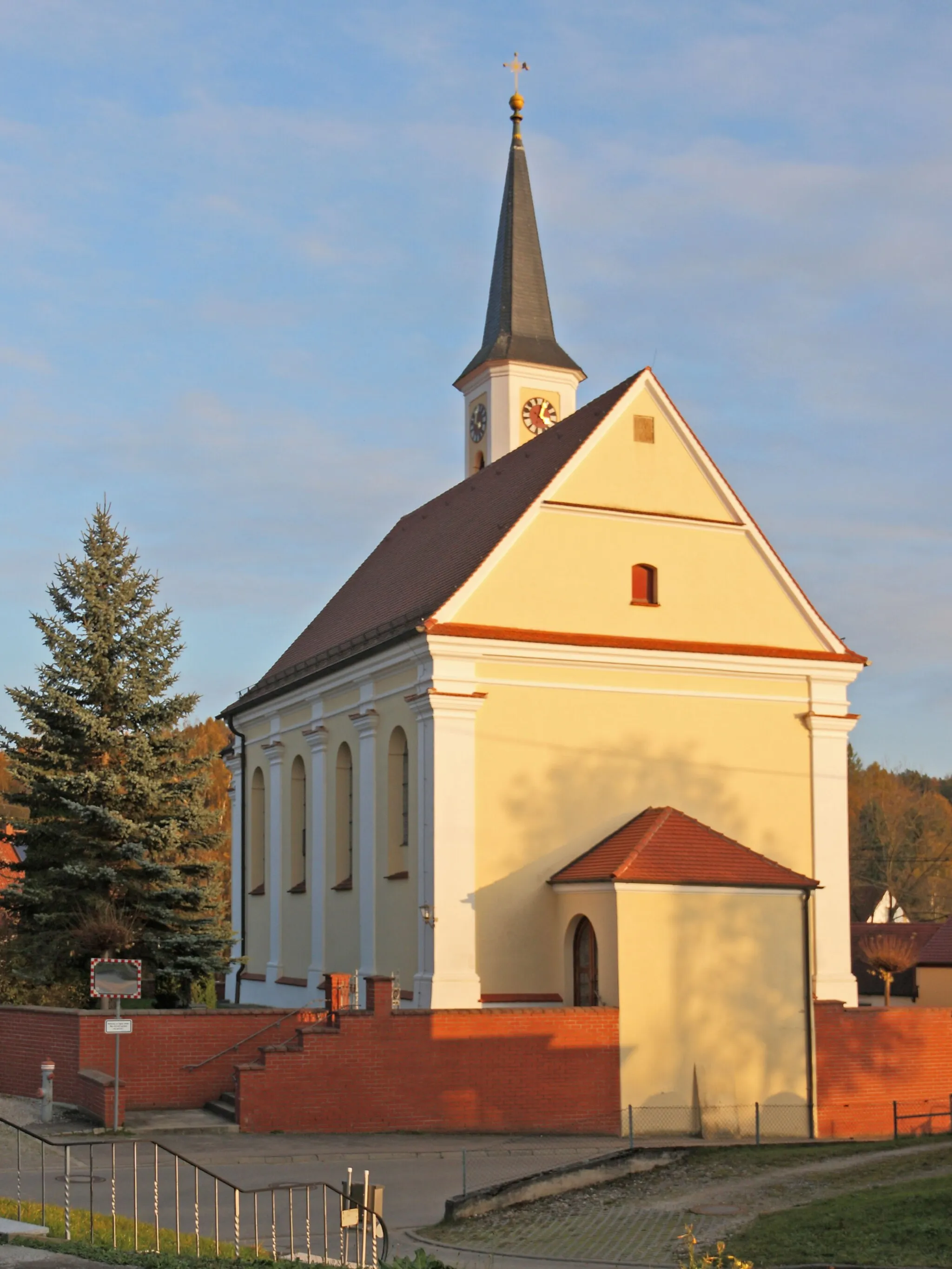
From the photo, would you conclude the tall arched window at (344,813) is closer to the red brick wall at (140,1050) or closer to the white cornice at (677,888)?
the red brick wall at (140,1050)

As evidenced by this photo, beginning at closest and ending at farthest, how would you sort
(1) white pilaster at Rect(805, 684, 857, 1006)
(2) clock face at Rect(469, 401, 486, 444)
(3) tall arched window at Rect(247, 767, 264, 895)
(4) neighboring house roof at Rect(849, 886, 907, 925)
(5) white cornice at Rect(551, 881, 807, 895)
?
(5) white cornice at Rect(551, 881, 807, 895), (1) white pilaster at Rect(805, 684, 857, 1006), (3) tall arched window at Rect(247, 767, 264, 895), (2) clock face at Rect(469, 401, 486, 444), (4) neighboring house roof at Rect(849, 886, 907, 925)

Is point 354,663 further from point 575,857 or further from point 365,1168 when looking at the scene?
point 365,1168

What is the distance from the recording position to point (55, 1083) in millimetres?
23531

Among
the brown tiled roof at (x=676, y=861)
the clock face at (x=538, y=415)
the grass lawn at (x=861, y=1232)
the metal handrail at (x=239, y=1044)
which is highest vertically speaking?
the clock face at (x=538, y=415)

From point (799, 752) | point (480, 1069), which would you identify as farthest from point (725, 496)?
point (480, 1069)

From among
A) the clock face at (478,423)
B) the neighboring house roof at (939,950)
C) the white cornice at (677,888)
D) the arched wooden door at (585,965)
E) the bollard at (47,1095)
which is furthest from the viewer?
the neighboring house roof at (939,950)

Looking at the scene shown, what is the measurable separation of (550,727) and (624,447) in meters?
5.30

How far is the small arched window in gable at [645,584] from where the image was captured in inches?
1110

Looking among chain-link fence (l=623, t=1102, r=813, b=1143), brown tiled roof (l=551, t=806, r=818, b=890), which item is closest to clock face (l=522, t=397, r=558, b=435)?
brown tiled roof (l=551, t=806, r=818, b=890)

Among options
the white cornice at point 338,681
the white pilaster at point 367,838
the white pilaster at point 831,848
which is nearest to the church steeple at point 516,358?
the white cornice at point 338,681

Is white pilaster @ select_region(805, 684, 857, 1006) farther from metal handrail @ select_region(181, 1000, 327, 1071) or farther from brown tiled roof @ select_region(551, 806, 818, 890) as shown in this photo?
metal handrail @ select_region(181, 1000, 327, 1071)

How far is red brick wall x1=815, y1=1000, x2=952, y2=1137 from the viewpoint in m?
24.8

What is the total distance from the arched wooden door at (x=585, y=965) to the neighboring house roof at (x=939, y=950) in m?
31.4

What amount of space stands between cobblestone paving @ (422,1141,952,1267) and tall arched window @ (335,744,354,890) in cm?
1221
